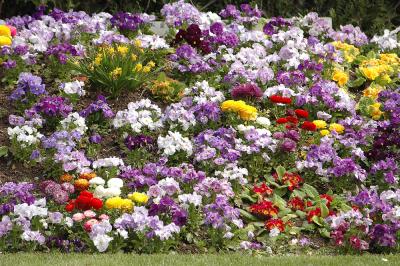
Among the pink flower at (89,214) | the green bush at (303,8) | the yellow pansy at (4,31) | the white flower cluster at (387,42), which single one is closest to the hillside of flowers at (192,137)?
the pink flower at (89,214)

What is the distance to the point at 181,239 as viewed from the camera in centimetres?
678

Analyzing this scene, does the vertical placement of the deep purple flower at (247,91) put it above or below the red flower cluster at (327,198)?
above

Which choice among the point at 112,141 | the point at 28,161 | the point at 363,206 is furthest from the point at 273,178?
the point at 28,161

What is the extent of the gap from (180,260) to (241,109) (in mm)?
2532

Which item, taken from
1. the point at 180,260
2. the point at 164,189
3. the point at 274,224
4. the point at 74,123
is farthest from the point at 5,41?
the point at 180,260

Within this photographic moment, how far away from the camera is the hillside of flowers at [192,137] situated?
22.2 feet

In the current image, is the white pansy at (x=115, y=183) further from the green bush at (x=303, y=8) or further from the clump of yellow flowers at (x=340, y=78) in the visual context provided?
the green bush at (x=303, y=8)

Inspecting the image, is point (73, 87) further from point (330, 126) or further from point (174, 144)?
point (330, 126)

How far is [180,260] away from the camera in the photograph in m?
6.11

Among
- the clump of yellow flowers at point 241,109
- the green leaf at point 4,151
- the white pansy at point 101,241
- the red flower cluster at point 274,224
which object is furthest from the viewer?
the clump of yellow flowers at point 241,109

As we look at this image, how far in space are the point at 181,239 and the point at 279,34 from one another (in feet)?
13.8

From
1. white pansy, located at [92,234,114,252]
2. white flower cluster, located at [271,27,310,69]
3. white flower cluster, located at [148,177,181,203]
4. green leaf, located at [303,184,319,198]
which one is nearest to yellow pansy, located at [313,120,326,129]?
green leaf, located at [303,184,319,198]

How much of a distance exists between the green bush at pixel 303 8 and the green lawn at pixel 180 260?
6.14 metres

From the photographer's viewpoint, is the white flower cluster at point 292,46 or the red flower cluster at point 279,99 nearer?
the red flower cluster at point 279,99
